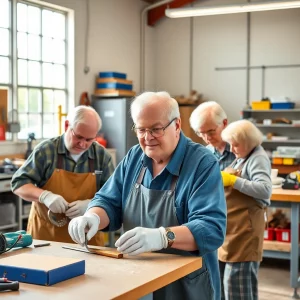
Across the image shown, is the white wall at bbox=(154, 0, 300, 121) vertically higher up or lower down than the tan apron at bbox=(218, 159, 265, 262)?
higher up

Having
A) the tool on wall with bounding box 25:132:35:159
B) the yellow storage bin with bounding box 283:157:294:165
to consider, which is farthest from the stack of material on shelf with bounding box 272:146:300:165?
the tool on wall with bounding box 25:132:35:159

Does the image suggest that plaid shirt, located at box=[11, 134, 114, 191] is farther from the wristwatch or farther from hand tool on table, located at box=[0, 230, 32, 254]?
the wristwatch

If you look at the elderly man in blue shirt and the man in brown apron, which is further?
the man in brown apron

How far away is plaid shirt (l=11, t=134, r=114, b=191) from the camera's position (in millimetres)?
3193

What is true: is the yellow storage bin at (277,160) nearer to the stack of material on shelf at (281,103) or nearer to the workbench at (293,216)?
the stack of material on shelf at (281,103)

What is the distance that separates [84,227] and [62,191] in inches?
39.4

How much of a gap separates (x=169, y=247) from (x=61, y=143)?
4.49 ft

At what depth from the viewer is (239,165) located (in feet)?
11.2

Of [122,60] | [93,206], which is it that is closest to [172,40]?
[122,60]

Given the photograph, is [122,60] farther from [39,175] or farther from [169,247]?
[169,247]

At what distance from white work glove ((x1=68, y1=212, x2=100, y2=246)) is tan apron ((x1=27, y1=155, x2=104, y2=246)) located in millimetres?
909

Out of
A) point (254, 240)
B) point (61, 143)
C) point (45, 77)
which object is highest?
point (45, 77)

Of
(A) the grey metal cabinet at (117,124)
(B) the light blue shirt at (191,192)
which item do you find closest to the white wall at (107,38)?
(A) the grey metal cabinet at (117,124)

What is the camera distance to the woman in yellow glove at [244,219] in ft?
10.8
